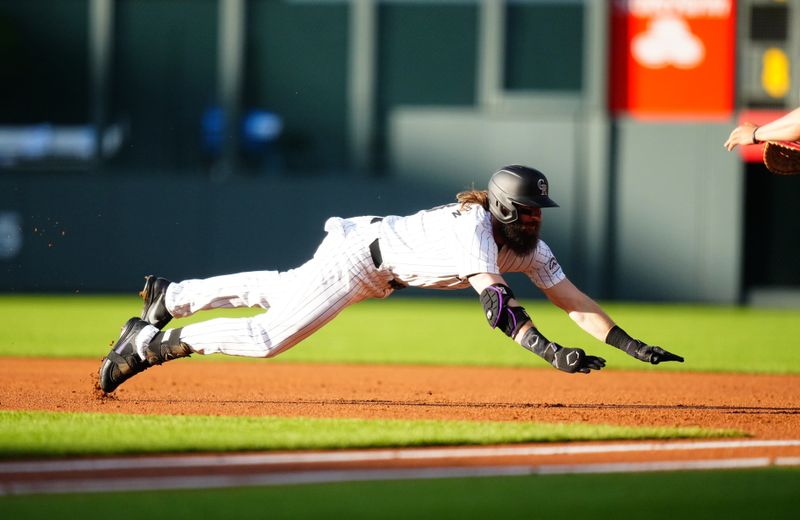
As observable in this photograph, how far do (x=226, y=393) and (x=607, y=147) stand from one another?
498 inches

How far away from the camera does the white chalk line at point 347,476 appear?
4.12 meters

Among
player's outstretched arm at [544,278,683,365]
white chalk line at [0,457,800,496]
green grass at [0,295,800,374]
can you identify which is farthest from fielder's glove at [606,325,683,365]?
green grass at [0,295,800,374]

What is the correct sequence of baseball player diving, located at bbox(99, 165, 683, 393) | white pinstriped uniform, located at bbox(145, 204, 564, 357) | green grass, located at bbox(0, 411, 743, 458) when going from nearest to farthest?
green grass, located at bbox(0, 411, 743, 458) → baseball player diving, located at bbox(99, 165, 683, 393) → white pinstriped uniform, located at bbox(145, 204, 564, 357)

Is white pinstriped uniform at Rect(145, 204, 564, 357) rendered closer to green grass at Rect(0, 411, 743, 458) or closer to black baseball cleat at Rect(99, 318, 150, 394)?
black baseball cleat at Rect(99, 318, 150, 394)

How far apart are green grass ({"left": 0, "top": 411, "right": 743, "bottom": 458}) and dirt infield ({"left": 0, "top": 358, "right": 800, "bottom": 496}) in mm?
153

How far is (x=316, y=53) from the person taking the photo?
64.7 feet

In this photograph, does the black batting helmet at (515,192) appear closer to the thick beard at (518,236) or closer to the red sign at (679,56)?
the thick beard at (518,236)

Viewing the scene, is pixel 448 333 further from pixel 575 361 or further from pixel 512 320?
pixel 575 361

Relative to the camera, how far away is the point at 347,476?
4.39 metres

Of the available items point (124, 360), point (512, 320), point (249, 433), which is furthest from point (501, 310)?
point (124, 360)

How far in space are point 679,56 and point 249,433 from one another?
49.4ft

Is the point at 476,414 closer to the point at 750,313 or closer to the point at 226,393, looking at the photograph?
the point at 226,393

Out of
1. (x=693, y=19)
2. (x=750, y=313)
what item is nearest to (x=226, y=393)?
(x=750, y=313)

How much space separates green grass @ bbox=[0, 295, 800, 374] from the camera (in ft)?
34.4
